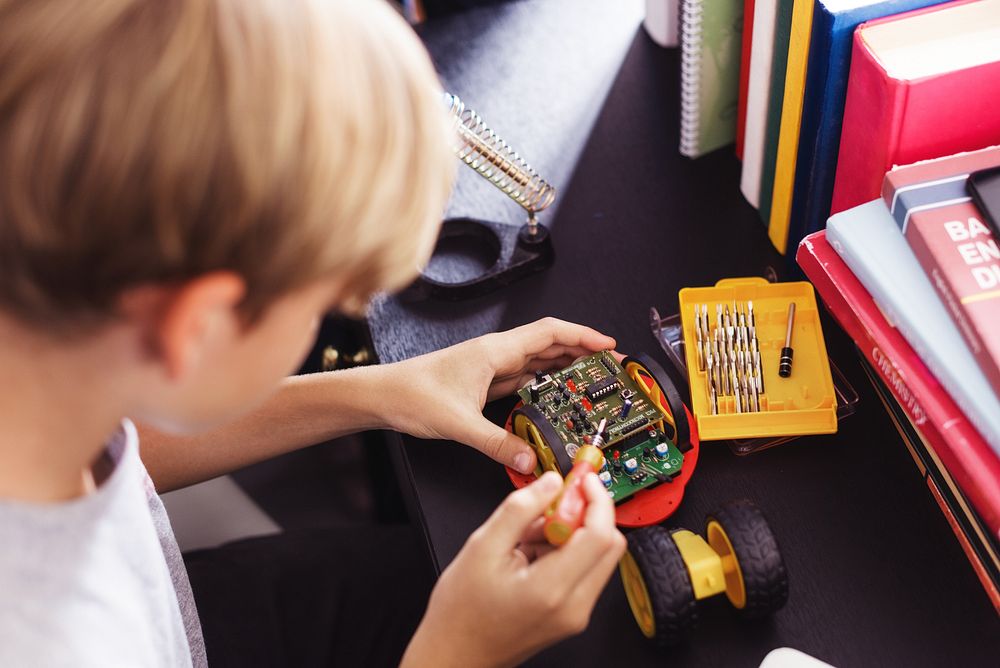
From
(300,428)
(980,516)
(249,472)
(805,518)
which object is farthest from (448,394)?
(249,472)

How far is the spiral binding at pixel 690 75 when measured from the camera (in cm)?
92

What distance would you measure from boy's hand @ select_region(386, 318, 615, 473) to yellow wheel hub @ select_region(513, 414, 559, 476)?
13 mm

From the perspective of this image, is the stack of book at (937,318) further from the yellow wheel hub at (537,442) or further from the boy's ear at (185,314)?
the boy's ear at (185,314)

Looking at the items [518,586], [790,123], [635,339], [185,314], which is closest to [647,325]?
[635,339]

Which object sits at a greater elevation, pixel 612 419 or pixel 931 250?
pixel 931 250

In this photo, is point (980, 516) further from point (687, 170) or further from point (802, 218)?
point (687, 170)

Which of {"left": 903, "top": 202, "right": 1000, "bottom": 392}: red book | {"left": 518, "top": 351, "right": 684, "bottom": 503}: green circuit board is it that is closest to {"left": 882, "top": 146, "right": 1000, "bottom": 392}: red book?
{"left": 903, "top": 202, "right": 1000, "bottom": 392}: red book

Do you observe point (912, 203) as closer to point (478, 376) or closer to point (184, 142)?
point (478, 376)

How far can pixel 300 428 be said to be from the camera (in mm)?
841

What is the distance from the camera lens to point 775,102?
0.87 metres

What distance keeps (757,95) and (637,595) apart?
518 mm

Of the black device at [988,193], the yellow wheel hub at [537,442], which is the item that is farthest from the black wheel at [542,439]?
the black device at [988,193]

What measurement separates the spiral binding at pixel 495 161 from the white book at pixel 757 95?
0.21 meters

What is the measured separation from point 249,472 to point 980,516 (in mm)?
1140
